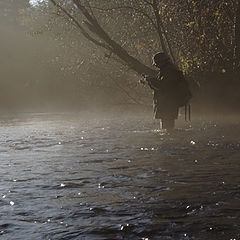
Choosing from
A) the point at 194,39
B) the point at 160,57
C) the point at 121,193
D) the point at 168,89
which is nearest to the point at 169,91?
the point at 168,89

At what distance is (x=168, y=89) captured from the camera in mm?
15023

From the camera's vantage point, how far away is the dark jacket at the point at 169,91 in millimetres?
14977

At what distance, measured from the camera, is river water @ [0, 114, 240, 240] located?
14.8 ft

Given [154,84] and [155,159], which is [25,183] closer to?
[155,159]

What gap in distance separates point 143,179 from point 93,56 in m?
27.0

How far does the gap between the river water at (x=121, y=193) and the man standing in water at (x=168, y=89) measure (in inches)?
156

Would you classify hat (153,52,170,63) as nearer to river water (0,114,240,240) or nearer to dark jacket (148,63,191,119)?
dark jacket (148,63,191,119)

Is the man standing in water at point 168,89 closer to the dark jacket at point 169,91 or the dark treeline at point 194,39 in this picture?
the dark jacket at point 169,91

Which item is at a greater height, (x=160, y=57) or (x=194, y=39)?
(x=194, y=39)

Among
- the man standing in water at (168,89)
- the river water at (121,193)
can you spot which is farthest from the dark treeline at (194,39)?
the river water at (121,193)

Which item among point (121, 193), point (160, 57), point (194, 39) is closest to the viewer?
point (121, 193)

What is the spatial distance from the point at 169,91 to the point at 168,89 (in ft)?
0.20

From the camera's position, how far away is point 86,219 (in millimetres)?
4910

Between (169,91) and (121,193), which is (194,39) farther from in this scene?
(121,193)
